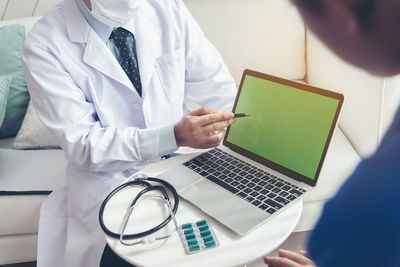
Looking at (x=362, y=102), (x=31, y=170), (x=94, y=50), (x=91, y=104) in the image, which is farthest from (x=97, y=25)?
(x=362, y=102)

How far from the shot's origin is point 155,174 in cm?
104

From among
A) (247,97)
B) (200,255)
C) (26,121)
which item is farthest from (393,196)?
(26,121)

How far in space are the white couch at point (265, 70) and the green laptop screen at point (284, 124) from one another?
17 centimetres

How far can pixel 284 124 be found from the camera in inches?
37.8

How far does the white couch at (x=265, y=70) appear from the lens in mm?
1350

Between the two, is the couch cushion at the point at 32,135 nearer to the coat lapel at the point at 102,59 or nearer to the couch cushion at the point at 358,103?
the coat lapel at the point at 102,59

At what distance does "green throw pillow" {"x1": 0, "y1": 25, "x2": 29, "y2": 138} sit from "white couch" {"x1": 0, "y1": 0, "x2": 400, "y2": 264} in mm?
88

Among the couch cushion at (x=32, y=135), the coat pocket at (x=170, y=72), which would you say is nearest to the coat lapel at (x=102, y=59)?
the coat pocket at (x=170, y=72)

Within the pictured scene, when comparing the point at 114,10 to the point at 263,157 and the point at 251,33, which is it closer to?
the point at 263,157

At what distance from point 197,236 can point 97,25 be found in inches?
28.1

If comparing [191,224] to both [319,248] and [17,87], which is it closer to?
[319,248]

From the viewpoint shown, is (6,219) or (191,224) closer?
(191,224)

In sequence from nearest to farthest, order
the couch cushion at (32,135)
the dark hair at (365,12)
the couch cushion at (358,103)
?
1. the dark hair at (365,12)
2. the couch cushion at (358,103)
3. the couch cushion at (32,135)

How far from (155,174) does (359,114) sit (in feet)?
2.76
